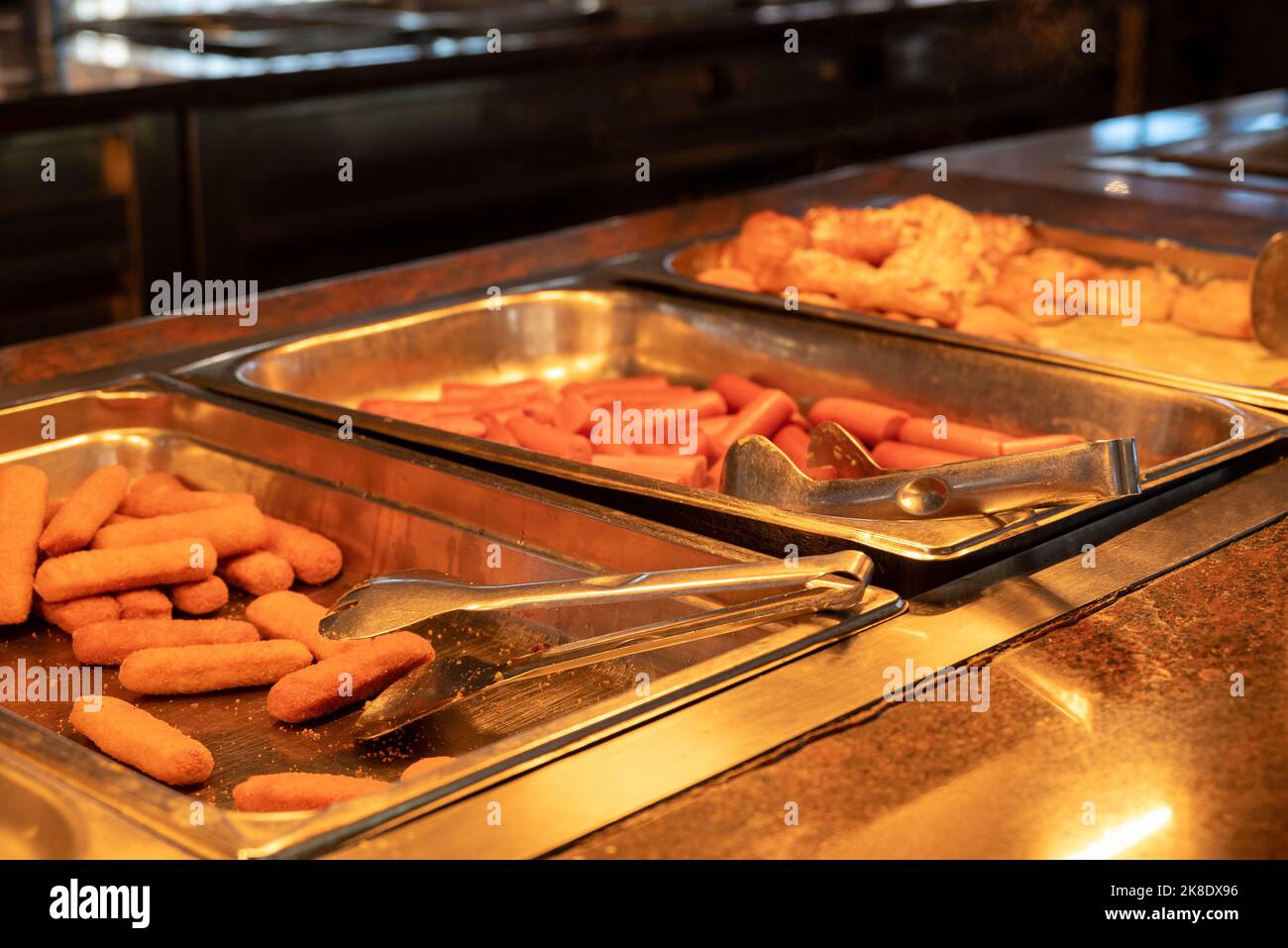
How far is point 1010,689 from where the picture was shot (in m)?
1.12

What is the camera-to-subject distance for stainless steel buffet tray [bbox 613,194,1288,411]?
71.5 inches

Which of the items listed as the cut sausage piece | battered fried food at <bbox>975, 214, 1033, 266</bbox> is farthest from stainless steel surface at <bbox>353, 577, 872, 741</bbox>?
battered fried food at <bbox>975, 214, 1033, 266</bbox>

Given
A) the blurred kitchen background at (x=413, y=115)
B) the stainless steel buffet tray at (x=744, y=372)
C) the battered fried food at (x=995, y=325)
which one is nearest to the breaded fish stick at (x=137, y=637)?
the stainless steel buffet tray at (x=744, y=372)

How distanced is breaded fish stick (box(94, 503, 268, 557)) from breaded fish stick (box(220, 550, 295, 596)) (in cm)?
1

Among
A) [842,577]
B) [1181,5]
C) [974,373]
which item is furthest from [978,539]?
[1181,5]

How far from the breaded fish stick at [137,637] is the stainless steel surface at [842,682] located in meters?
0.50

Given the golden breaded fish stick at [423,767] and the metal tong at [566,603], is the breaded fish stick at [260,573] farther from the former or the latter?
the golden breaded fish stick at [423,767]

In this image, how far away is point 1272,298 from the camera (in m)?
2.12

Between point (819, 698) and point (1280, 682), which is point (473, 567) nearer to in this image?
point (819, 698)

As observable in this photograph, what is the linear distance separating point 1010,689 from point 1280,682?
0.20m

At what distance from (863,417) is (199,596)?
0.81 metres

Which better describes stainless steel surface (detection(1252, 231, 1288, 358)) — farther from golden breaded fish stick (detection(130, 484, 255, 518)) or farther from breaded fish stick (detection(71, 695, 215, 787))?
breaded fish stick (detection(71, 695, 215, 787))

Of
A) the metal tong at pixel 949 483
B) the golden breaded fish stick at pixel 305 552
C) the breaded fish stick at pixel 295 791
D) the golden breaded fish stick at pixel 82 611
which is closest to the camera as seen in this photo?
the breaded fish stick at pixel 295 791

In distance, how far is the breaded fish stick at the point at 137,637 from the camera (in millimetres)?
1359
